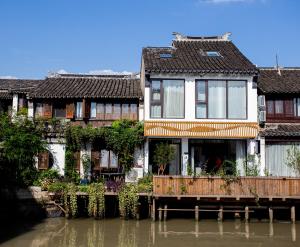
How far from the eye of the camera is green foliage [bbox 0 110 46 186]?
21359 millimetres

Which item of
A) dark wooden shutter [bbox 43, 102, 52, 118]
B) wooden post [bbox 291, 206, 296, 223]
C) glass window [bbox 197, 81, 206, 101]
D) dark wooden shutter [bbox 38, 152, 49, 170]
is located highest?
glass window [bbox 197, 81, 206, 101]

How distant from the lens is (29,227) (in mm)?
18719

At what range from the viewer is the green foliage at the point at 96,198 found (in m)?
20.1

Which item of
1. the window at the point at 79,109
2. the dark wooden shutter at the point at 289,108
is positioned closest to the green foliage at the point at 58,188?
the window at the point at 79,109

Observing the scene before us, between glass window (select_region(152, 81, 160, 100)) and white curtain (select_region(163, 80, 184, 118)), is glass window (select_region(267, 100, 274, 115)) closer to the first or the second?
white curtain (select_region(163, 80, 184, 118))

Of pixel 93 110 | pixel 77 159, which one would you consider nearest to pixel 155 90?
pixel 93 110

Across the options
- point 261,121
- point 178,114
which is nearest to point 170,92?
point 178,114

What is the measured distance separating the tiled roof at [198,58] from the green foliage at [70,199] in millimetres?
7686

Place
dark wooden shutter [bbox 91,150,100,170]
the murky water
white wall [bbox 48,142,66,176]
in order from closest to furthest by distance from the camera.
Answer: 1. the murky water
2. white wall [bbox 48,142,66,176]
3. dark wooden shutter [bbox 91,150,100,170]

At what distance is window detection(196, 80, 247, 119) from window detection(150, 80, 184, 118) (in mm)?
1019

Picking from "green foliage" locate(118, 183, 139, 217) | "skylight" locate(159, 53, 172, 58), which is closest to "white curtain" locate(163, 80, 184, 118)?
"skylight" locate(159, 53, 172, 58)

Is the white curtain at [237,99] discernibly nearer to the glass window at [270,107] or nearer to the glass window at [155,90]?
the glass window at [270,107]

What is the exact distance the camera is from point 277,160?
77.5 ft

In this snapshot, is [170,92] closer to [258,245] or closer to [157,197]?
[157,197]
